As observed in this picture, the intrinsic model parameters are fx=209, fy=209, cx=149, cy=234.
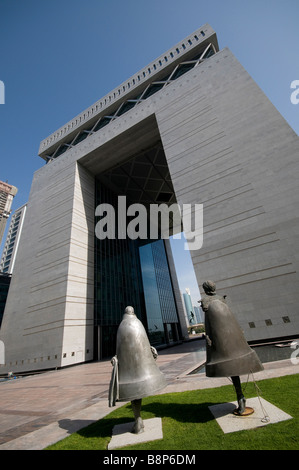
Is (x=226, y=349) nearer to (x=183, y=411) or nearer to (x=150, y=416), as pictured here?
(x=183, y=411)

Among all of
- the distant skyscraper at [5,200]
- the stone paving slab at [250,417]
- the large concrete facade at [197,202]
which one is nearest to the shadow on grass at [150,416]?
the stone paving slab at [250,417]

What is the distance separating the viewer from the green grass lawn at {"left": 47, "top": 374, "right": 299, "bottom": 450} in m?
2.57

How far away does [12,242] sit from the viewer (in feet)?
299

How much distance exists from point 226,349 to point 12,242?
10672cm

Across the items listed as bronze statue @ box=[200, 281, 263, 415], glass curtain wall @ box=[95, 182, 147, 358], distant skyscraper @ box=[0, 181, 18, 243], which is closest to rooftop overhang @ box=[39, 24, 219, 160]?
glass curtain wall @ box=[95, 182, 147, 358]

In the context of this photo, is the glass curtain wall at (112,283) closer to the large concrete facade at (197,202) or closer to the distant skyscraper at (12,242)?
the large concrete facade at (197,202)

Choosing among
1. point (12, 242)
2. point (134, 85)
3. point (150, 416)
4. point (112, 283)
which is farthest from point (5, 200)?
point (150, 416)

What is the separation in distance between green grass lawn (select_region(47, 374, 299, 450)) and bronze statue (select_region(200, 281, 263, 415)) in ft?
2.13

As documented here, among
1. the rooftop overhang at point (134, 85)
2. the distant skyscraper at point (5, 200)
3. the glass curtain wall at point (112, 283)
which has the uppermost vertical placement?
the distant skyscraper at point (5, 200)

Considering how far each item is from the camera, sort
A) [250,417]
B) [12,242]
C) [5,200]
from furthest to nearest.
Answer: [12,242] < [5,200] < [250,417]

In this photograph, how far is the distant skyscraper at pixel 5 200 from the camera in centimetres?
5800

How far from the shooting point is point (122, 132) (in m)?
24.6

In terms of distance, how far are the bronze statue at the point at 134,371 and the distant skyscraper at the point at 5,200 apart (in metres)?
65.9
